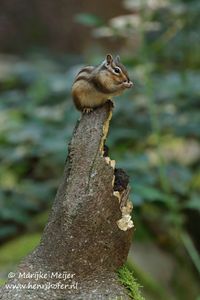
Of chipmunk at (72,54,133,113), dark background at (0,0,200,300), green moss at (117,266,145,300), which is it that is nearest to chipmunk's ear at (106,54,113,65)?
chipmunk at (72,54,133,113)

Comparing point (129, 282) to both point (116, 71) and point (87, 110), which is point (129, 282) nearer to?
point (87, 110)

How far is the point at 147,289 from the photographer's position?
5.55m

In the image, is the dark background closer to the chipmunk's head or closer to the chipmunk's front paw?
the chipmunk's head

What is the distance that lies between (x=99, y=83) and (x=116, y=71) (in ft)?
0.49

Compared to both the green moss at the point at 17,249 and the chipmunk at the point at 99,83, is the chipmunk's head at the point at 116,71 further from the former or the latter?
the green moss at the point at 17,249

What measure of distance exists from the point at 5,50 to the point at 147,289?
11847 mm

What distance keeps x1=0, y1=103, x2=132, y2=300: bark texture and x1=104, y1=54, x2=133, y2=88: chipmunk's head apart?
2.05ft

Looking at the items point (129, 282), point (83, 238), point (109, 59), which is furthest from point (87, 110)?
point (129, 282)

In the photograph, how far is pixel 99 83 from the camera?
3199mm

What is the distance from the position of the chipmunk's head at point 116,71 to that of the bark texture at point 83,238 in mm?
624

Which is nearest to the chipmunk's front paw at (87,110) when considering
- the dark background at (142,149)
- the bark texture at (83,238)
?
the bark texture at (83,238)

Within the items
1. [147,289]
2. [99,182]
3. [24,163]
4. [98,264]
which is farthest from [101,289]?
[24,163]

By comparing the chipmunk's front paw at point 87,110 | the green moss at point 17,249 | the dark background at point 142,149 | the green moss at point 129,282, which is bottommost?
the green moss at point 129,282

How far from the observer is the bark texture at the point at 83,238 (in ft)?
8.36
